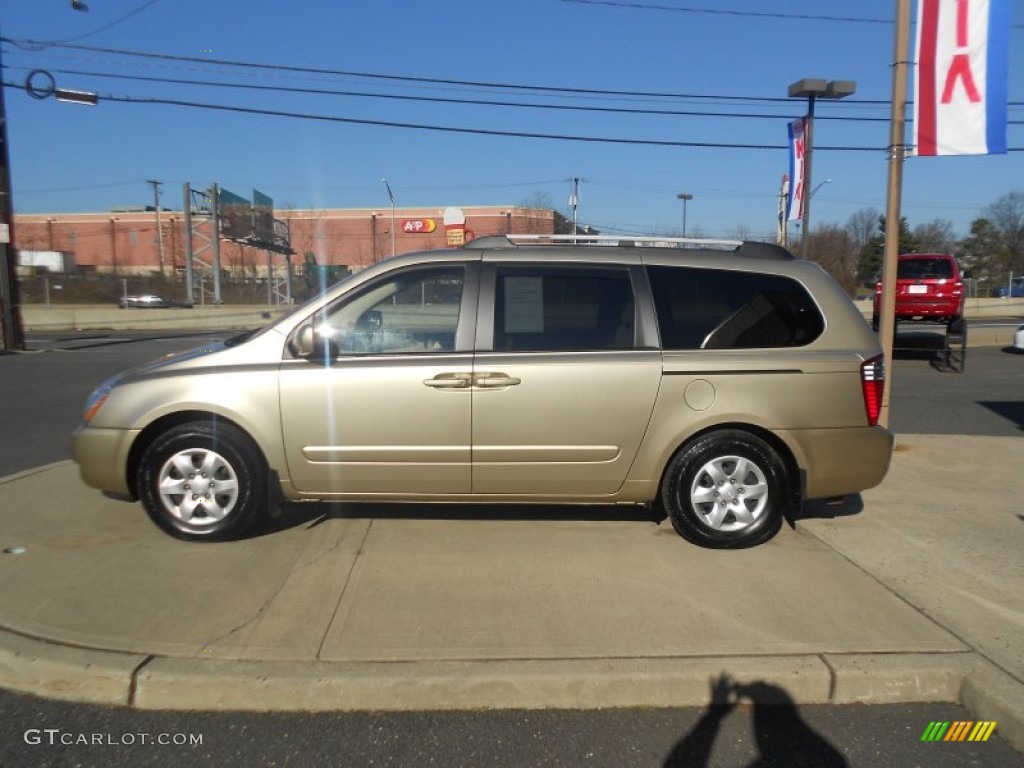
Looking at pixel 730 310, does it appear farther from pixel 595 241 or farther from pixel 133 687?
pixel 133 687

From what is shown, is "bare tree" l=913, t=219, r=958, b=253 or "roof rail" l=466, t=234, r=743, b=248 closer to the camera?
"roof rail" l=466, t=234, r=743, b=248

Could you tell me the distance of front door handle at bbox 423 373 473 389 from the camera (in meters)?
4.34

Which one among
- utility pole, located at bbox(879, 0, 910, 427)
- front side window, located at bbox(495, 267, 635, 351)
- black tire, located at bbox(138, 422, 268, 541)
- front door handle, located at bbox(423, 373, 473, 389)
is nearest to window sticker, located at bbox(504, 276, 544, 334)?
front side window, located at bbox(495, 267, 635, 351)

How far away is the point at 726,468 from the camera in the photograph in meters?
4.48

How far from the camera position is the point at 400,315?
4629 mm

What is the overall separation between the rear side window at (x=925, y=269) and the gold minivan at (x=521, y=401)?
13.2 meters

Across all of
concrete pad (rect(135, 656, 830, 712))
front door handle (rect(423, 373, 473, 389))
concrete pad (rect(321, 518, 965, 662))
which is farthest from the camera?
front door handle (rect(423, 373, 473, 389))

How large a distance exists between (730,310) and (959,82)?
11.5ft

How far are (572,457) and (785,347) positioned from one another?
57.6 inches

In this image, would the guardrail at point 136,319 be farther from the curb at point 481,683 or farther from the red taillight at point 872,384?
the curb at point 481,683

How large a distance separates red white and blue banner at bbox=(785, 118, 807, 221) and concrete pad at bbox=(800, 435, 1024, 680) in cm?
935

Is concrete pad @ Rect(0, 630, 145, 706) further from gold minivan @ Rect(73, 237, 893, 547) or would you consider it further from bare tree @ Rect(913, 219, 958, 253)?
bare tree @ Rect(913, 219, 958, 253)

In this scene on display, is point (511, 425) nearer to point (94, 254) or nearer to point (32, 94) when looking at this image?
point (32, 94)

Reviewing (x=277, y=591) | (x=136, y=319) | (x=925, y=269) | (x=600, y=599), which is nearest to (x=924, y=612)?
(x=600, y=599)
